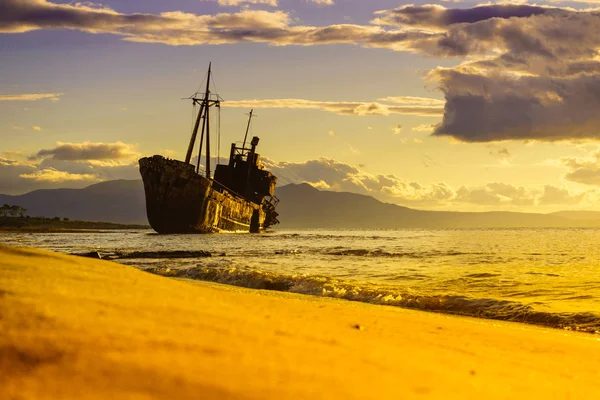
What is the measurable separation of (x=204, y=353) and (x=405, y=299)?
354 inches

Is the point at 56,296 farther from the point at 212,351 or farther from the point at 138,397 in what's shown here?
the point at 138,397

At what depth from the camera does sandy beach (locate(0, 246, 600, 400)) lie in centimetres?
312

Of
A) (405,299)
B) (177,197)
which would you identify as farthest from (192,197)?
(405,299)

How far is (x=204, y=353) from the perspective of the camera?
3.62m

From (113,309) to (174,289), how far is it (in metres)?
1.39

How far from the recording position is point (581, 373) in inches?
191

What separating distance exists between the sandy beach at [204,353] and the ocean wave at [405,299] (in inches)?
167

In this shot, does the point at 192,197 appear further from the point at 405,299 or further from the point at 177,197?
the point at 405,299

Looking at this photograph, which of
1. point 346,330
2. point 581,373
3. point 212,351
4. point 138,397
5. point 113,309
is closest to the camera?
point 138,397

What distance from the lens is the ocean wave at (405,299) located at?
9.98m

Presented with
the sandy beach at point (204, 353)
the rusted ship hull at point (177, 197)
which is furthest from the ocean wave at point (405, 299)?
the rusted ship hull at point (177, 197)

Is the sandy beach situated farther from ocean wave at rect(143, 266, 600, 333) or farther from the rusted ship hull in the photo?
the rusted ship hull

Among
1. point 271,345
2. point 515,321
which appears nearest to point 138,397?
point 271,345

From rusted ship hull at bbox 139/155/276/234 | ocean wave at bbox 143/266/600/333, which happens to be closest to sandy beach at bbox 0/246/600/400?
ocean wave at bbox 143/266/600/333
